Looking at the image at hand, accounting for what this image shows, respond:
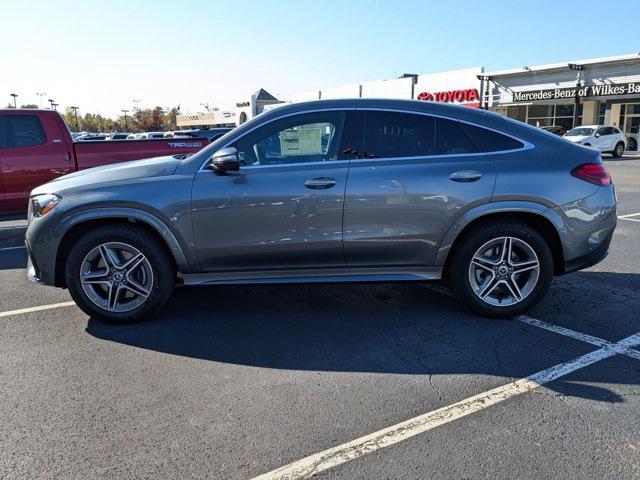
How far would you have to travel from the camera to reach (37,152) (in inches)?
318

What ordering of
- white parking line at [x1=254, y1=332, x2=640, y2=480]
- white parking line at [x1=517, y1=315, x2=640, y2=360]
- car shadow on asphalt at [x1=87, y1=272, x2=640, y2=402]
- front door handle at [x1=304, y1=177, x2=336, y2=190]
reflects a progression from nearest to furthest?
white parking line at [x1=254, y1=332, x2=640, y2=480] < car shadow on asphalt at [x1=87, y1=272, x2=640, y2=402] < white parking line at [x1=517, y1=315, x2=640, y2=360] < front door handle at [x1=304, y1=177, x2=336, y2=190]

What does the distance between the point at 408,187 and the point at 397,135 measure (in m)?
0.49

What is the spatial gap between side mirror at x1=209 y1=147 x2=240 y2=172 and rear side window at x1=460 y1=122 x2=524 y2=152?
1.91m

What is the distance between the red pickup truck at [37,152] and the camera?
7.97 meters

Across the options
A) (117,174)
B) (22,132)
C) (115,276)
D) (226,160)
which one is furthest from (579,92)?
(115,276)

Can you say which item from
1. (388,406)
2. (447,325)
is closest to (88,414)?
(388,406)

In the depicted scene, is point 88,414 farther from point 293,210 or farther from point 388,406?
point 293,210

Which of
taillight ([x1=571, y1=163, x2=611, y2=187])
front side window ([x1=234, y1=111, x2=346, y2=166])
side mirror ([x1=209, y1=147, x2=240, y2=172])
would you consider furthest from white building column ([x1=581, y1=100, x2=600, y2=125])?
side mirror ([x1=209, y1=147, x2=240, y2=172])

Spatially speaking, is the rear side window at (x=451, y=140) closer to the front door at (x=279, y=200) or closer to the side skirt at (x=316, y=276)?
the front door at (x=279, y=200)

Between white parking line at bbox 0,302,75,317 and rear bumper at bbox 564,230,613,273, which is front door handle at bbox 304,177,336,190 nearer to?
rear bumper at bbox 564,230,613,273

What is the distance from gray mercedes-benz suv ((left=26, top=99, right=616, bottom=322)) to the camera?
172 inches

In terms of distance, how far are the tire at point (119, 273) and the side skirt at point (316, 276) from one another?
268mm

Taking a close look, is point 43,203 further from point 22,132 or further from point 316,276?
point 22,132

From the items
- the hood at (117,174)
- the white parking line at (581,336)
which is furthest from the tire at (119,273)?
the white parking line at (581,336)
